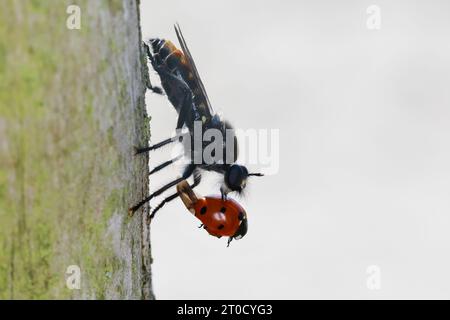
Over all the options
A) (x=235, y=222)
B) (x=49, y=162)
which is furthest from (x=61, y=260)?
(x=235, y=222)

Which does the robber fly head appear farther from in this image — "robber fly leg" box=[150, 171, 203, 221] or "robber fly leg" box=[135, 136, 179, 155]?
"robber fly leg" box=[135, 136, 179, 155]

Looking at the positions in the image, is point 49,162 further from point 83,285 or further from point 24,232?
point 83,285

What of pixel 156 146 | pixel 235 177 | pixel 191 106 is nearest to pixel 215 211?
pixel 235 177

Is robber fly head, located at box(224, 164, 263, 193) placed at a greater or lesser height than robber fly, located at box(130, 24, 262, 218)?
lesser

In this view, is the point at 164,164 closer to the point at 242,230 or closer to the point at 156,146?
the point at 156,146

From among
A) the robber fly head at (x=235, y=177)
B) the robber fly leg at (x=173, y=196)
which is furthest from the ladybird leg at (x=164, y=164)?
the robber fly head at (x=235, y=177)

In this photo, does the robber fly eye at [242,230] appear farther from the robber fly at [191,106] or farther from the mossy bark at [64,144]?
the mossy bark at [64,144]

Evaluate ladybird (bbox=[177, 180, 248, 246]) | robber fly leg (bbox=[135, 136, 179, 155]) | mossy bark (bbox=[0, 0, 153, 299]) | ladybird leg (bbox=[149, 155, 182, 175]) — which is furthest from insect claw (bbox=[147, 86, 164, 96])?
mossy bark (bbox=[0, 0, 153, 299])
